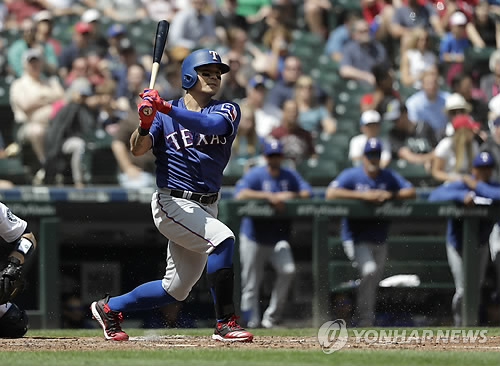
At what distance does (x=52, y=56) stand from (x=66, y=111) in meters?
1.66

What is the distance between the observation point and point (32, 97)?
36.9 ft

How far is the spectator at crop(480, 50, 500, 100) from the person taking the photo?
12.9 meters

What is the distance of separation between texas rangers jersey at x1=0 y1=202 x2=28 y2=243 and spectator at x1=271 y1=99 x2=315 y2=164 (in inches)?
196

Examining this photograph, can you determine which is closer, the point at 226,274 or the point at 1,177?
the point at 226,274

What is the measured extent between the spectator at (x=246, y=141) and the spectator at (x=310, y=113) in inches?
40.3

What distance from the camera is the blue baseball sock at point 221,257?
20.3ft

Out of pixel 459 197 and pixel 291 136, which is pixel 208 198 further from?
pixel 291 136

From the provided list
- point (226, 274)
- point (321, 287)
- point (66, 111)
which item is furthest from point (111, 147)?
point (226, 274)

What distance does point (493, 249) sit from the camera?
9.52 m

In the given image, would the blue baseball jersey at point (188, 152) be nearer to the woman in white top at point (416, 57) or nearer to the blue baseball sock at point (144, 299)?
the blue baseball sock at point (144, 299)

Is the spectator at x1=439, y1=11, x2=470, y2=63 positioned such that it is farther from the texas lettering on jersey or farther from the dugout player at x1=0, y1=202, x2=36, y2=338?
the dugout player at x1=0, y1=202, x2=36, y2=338

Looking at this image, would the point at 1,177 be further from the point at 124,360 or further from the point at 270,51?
the point at 124,360

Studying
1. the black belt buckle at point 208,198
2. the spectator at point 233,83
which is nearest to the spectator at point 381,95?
the spectator at point 233,83

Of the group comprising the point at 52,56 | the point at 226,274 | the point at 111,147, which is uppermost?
the point at 52,56
